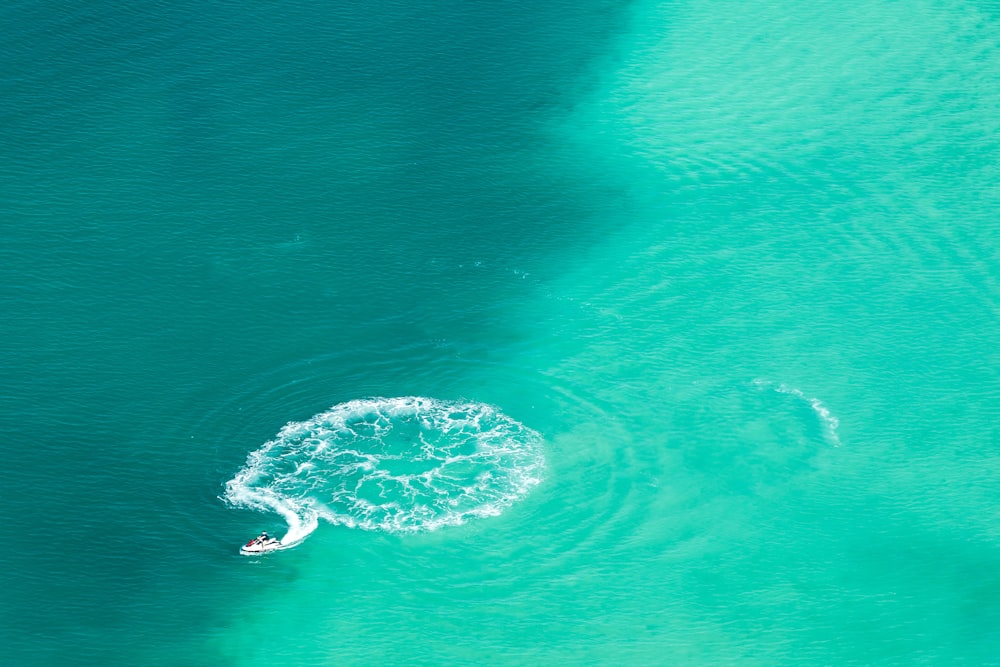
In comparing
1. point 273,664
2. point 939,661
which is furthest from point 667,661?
point 273,664

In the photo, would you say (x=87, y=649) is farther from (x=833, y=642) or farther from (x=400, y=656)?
(x=833, y=642)

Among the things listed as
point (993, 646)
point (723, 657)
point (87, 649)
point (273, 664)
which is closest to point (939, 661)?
point (993, 646)

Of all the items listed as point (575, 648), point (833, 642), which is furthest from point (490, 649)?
point (833, 642)

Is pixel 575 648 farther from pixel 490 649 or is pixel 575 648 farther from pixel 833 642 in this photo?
pixel 833 642

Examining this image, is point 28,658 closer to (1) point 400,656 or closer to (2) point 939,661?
(1) point 400,656

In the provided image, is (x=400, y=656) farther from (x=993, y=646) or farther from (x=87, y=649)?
(x=993, y=646)
